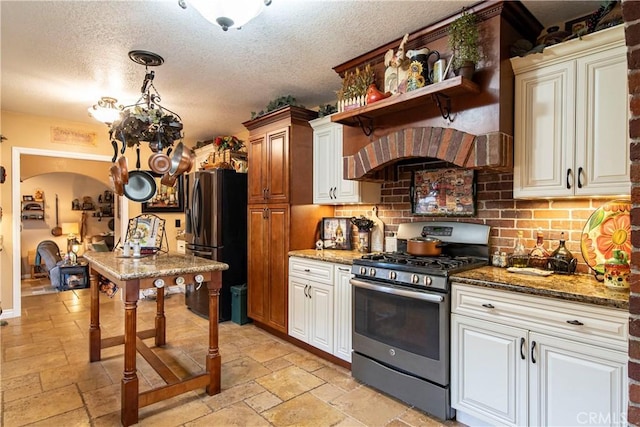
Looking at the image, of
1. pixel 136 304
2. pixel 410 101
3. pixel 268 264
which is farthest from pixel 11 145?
pixel 410 101

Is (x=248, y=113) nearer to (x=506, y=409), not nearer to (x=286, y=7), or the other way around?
(x=286, y=7)

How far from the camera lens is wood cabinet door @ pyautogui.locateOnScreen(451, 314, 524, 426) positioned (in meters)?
1.87

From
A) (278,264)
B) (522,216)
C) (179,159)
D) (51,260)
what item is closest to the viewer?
(522,216)

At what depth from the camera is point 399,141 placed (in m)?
2.59

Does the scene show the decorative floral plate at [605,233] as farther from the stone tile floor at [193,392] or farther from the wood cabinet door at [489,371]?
the stone tile floor at [193,392]

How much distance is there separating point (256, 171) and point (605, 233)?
10.1 ft

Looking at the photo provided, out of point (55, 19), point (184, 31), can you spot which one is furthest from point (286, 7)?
point (55, 19)

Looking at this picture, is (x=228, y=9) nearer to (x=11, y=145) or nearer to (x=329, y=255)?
(x=329, y=255)

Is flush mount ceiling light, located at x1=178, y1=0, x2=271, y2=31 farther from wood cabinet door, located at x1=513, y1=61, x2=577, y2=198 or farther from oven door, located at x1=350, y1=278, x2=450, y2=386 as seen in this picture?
oven door, located at x1=350, y1=278, x2=450, y2=386

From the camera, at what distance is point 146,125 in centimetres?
256

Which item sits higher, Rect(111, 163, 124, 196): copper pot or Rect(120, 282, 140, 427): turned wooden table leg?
Rect(111, 163, 124, 196): copper pot

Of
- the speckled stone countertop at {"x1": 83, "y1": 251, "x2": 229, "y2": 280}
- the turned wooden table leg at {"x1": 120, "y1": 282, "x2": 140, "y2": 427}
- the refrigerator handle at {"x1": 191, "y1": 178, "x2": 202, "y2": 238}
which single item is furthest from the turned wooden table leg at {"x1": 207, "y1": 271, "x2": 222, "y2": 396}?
the refrigerator handle at {"x1": 191, "y1": 178, "x2": 202, "y2": 238}

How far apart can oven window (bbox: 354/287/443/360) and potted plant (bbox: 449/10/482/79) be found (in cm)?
148

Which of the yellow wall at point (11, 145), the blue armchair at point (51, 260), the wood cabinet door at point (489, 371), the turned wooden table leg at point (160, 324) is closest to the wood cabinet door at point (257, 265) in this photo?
the turned wooden table leg at point (160, 324)
